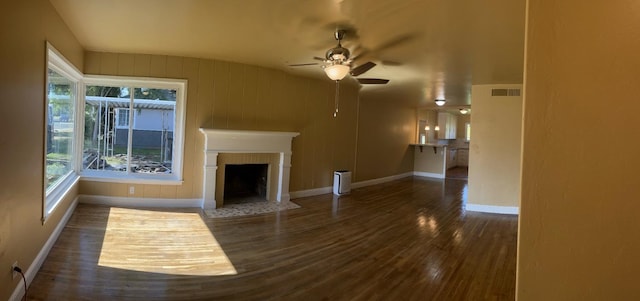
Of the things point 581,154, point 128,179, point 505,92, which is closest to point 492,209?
point 505,92

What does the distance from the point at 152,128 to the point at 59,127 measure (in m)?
1.40

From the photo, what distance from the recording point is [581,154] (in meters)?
1.01

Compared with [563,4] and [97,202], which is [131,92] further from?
[563,4]

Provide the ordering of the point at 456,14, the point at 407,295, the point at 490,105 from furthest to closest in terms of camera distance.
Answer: the point at 490,105, the point at 456,14, the point at 407,295

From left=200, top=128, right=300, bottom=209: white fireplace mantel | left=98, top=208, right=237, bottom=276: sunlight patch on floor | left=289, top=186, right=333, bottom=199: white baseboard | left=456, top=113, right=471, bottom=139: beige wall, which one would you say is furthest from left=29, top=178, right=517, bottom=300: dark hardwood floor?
left=456, top=113, right=471, bottom=139: beige wall

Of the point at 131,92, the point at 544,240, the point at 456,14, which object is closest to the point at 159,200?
Answer: the point at 131,92

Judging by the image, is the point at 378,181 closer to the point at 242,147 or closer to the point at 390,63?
the point at 242,147

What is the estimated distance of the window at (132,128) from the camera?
480 cm

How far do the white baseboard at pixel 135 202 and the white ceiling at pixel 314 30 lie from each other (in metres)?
2.23

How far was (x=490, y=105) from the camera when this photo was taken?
5.45m

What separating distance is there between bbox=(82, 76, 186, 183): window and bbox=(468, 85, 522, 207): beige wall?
5.04 meters

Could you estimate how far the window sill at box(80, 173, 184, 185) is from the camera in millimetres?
4715

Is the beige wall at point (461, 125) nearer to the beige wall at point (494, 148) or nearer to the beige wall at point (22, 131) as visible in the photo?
the beige wall at point (494, 148)

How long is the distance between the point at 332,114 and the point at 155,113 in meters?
3.33
